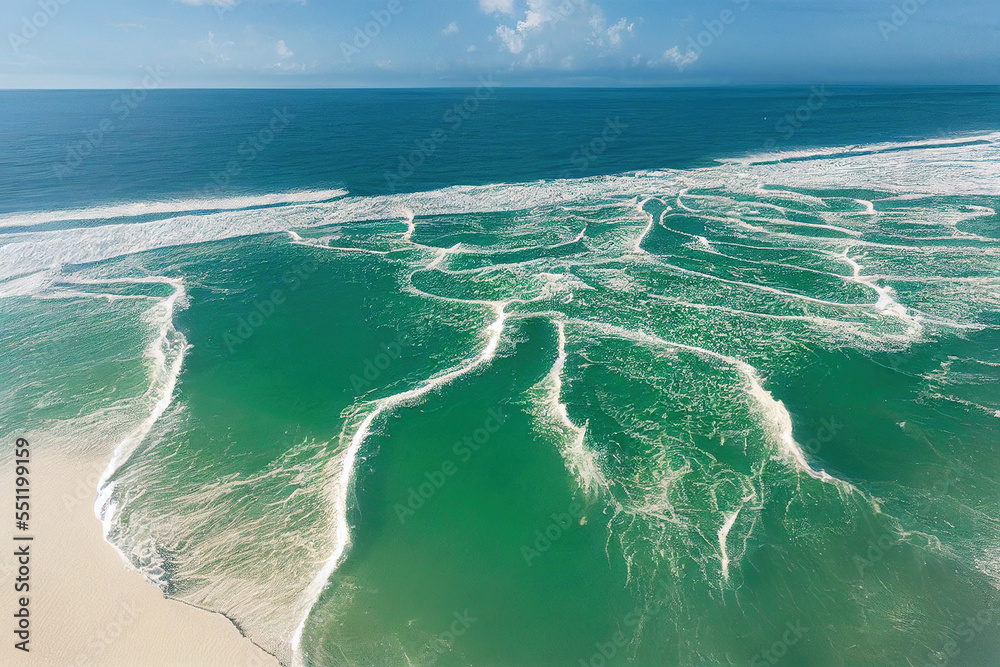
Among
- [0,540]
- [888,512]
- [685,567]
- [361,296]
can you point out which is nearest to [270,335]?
[361,296]

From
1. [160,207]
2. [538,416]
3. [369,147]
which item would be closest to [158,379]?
[538,416]

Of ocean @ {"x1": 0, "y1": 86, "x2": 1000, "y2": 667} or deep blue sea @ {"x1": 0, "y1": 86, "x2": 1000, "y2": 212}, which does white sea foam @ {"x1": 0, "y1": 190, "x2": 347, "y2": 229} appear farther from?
deep blue sea @ {"x1": 0, "y1": 86, "x2": 1000, "y2": 212}

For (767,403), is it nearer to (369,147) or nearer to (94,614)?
(94,614)

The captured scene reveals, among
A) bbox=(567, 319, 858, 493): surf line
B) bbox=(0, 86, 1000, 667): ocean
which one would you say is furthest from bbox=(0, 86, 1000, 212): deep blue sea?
bbox=(567, 319, 858, 493): surf line

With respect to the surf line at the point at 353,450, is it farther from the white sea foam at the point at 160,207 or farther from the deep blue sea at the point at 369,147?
the deep blue sea at the point at 369,147

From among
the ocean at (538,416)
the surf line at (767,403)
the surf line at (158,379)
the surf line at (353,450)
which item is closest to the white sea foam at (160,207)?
the ocean at (538,416)

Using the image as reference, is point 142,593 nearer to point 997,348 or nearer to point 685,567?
point 685,567
